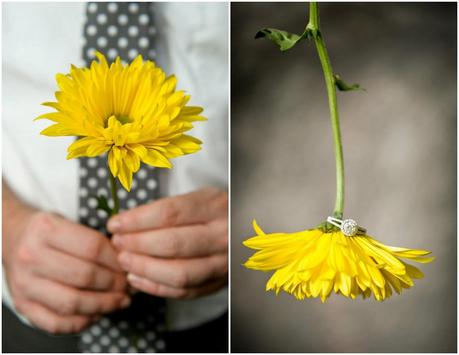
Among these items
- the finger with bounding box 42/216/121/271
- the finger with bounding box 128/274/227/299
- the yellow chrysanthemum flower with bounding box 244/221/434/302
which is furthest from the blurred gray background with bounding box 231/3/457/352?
the yellow chrysanthemum flower with bounding box 244/221/434/302

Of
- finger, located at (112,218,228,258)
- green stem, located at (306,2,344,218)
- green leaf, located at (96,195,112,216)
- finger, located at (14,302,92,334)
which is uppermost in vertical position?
green stem, located at (306,2,344,218)

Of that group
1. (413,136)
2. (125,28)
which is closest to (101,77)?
(125,28)

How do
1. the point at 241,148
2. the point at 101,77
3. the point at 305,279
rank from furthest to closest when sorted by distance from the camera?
the point at 241,148, the point at 101,77, the point at 305,279

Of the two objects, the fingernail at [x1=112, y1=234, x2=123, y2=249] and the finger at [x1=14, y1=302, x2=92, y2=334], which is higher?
the fingernail at [x1=112, y1=234, x2=123, y2=249]

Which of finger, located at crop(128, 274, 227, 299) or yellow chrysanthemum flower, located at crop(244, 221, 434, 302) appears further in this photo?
finger, located at crop(128, 274, 227, 299)

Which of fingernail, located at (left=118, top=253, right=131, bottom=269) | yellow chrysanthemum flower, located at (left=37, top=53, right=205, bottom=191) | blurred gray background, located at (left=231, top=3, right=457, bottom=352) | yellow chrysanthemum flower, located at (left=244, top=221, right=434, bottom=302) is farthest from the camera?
blurred gray background, located at (left=231, top=3, right=457, bottom=352)

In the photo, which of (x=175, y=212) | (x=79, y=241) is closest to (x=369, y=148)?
(x=175, y=212)

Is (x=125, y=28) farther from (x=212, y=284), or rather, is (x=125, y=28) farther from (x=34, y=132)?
(x=212, y=284)

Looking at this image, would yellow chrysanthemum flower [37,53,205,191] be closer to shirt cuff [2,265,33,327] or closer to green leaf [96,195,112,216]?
green leaf [96,195,112,216]
